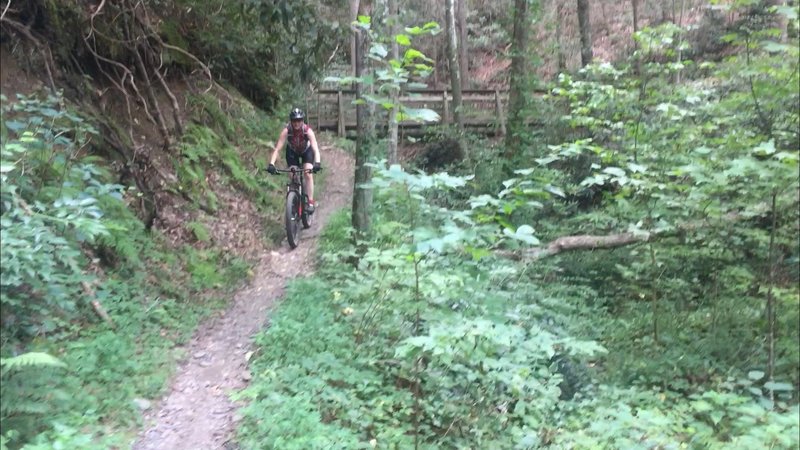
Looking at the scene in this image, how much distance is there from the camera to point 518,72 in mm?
12758

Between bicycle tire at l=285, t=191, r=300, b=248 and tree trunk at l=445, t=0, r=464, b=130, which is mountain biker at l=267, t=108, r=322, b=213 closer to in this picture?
bicycle tire at l=285, t=191, r=300, b=248

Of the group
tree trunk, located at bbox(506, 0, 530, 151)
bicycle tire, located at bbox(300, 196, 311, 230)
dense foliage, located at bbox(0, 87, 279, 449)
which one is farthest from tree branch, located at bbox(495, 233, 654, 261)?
tree trunk, located at bbox(506, 0, 530, 151)

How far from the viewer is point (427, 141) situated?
1705 centimetres

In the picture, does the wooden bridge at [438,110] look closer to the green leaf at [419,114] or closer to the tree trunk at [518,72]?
the tree trunk at [518,72]

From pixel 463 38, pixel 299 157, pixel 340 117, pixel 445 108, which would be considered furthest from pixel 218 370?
pixel 463 38

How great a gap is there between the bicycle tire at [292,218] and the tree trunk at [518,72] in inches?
246

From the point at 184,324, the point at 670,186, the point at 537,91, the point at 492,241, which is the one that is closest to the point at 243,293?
the point at 184,324

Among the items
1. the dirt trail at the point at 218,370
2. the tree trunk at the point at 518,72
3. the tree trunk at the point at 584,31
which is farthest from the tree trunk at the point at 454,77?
the dirt trail at the point at 218,370

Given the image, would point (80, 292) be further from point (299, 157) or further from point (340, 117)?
point (340, 117)

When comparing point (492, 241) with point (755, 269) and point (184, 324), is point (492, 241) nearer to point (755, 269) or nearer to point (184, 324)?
point (184, 324)

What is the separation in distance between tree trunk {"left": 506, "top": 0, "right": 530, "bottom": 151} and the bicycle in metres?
5.99

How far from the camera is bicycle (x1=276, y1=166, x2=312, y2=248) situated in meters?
8.48

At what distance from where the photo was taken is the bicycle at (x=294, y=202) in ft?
27.8

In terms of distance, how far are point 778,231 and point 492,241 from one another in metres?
4.35
